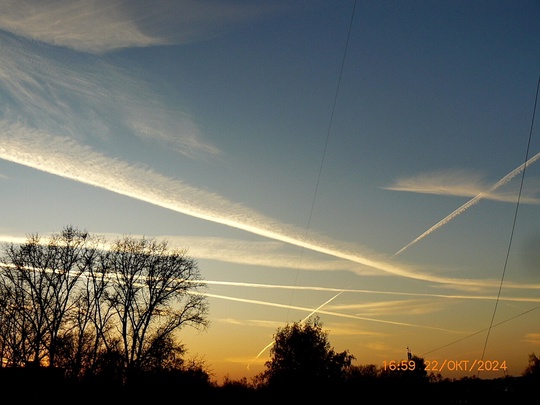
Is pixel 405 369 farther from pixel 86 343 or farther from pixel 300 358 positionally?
pixel 86 343

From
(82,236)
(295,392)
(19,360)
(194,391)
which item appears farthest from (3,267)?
(295,392)

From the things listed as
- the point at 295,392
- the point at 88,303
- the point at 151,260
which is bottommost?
the point at 295,392

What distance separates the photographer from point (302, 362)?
69.8 metres

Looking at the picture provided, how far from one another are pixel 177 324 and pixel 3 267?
15.1 meters

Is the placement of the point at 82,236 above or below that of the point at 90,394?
above

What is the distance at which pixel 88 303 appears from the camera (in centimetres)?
4069

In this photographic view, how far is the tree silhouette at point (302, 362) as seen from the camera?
6725 centimetres

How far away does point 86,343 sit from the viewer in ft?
140

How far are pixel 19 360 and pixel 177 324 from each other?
14.4 m

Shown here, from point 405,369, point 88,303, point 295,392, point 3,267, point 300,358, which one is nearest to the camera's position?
point 3,267

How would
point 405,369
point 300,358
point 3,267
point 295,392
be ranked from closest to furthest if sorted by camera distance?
point 3,267, point 295,392, point 300,358, point 405,369

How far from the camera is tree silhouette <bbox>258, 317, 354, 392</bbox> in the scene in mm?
67250

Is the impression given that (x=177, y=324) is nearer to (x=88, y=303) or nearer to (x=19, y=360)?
(x=88, y=303)

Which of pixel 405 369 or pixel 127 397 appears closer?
pixel 127 397
